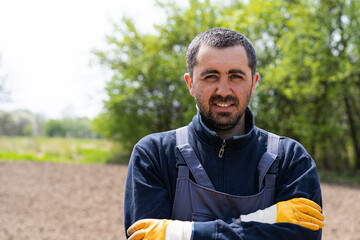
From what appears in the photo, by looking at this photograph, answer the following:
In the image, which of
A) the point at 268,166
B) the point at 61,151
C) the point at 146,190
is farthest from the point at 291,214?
the point at 61,151

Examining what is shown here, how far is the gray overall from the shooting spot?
5.73 ft

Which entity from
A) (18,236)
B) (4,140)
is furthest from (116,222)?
(4,140)

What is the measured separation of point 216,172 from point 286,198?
40cm

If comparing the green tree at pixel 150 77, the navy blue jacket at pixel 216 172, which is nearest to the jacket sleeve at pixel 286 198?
the navy blue jacket at pixel 216 172

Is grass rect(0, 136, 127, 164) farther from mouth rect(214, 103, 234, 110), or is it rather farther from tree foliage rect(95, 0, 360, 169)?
mouth rect(214, 103, 234, 110)

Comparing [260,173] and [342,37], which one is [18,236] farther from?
[342,37]

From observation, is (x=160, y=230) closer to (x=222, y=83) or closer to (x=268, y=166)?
(x=268, y=166)

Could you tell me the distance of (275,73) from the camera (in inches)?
545

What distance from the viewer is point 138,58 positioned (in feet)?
58.2

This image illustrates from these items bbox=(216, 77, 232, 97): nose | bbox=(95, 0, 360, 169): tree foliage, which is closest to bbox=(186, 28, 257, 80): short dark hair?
bbox=(216, 77, 232, 97): nose

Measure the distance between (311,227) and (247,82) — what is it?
83 cm

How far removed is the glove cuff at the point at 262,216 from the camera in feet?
5.64

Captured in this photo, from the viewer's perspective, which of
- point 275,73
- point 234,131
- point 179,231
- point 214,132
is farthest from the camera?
point 275,73

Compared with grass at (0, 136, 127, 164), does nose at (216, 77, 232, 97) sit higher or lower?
higher
